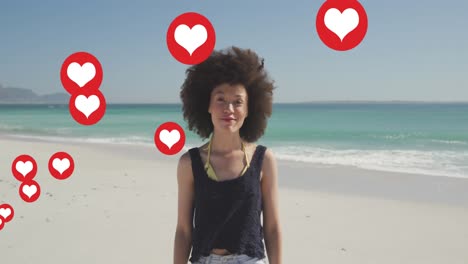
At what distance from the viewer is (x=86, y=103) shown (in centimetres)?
547

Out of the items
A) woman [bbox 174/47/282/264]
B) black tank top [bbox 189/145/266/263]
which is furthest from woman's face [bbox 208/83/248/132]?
black tank top [bbox 189/145/266/263]

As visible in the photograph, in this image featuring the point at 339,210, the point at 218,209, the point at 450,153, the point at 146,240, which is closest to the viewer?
the point at 218,209

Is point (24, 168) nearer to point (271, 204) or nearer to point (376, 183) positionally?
point (376, 183)

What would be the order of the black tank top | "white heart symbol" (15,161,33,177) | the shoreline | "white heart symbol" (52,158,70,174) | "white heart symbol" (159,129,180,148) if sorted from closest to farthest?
the black tank top < "white heart symbol" (159,129,180,148) < "white heart symbol" (15,161,33,177) < the shoreline < "white heart symbol" (52,158,70,174)

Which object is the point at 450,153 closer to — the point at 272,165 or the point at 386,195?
the point at 386,195

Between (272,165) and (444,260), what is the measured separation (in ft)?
13.0

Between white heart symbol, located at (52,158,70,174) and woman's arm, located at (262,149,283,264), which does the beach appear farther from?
→ woman's arm, located at (262,149,283,264)

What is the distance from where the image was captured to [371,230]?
19.9 feet

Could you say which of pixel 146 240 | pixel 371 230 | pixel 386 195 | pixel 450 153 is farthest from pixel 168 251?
pixel 450 153

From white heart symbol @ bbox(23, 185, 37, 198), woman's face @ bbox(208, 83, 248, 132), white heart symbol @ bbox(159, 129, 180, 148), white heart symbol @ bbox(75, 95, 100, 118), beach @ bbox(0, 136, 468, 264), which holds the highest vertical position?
white heart symbol @ bbox(75, 95, 100, 118)

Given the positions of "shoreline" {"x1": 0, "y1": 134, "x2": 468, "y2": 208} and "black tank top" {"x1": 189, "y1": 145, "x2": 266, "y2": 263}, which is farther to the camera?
"shoreline" {"x1": 0, "y1": 134, "x2": 468, "y2": 208}

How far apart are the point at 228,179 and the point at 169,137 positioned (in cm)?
366

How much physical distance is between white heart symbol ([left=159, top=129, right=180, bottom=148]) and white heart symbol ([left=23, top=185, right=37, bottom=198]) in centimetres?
303

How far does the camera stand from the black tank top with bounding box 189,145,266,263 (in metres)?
1.81
